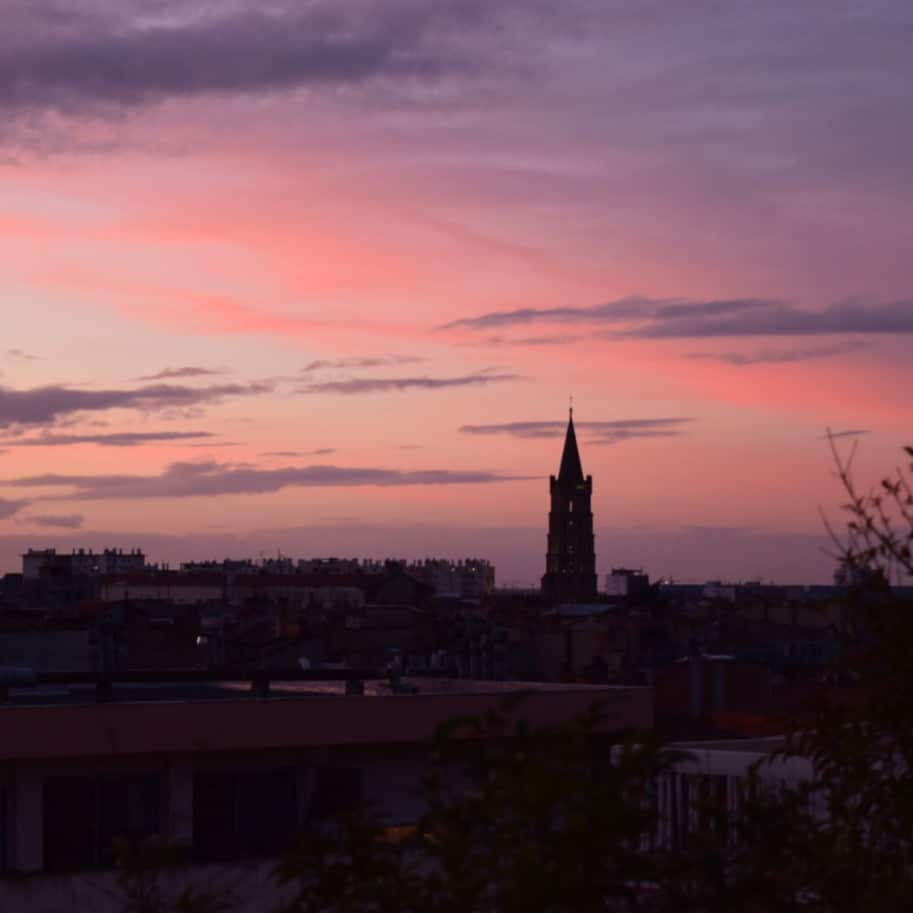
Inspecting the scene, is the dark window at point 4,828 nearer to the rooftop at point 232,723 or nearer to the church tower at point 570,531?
the rooftop at point 232,723

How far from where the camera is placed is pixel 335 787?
19.0m

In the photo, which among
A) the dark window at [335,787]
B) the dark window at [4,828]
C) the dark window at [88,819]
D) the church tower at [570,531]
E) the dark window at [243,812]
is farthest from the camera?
the church tower at [570,531]

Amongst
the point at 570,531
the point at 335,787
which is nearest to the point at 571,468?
the point at 570,531

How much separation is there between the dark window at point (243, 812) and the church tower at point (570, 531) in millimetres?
155120

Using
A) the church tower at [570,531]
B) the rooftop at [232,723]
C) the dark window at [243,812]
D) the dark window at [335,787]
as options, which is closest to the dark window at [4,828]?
the rooftop at [232,723]

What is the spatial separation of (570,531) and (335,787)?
163748 mm

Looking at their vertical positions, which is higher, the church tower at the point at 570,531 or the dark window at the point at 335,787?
the church tower at the point at 570,531

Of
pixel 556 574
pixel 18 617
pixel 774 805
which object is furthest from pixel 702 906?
pixel 556 574

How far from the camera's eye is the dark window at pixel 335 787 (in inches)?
739

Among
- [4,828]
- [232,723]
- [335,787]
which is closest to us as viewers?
[4,828]

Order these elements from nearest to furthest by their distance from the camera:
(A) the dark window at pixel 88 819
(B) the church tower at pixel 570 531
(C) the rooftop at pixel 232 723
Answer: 1. (C) the rooftop at pixel 232 723
2. (A) the dark window at pixel 88 819
3. (B) the church tower at pixel 570 531

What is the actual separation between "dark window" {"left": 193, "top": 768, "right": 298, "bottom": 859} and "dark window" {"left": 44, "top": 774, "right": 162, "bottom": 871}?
0.59 m

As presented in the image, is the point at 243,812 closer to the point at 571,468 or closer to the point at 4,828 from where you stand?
the point at 4,828

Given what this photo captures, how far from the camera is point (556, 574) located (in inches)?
6964
